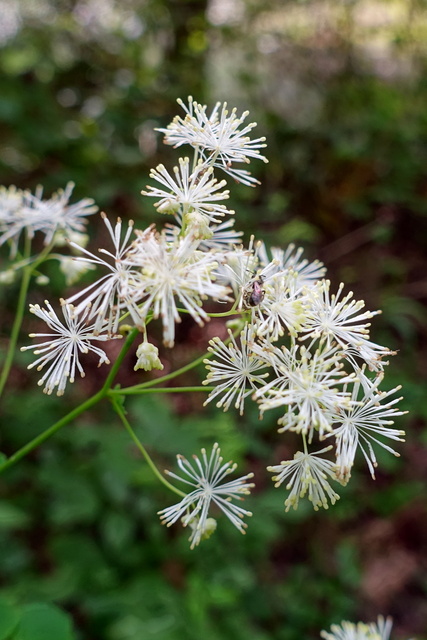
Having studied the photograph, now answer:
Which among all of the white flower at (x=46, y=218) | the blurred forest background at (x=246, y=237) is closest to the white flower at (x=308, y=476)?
the white flower at (x=46, y=218)

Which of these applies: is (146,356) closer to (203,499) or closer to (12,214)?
(203,499)

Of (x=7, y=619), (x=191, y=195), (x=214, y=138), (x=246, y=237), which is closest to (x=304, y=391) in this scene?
(x=191, y=195)

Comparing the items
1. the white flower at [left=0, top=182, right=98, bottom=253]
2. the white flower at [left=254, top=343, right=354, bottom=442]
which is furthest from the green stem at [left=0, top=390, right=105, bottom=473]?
the white flower at [left=0, top=182, right=98, bottom=253]

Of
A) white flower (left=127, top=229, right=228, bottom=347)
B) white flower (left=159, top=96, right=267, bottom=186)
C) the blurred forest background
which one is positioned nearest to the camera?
white flower (left=127, top=229, right=228, bottom=347)

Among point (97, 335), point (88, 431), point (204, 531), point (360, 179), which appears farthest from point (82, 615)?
point (360, 179)

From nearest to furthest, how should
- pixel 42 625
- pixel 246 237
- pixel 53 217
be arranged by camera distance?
1. pixel 42 625
2. pixel 53 217
3. pixel 246 237

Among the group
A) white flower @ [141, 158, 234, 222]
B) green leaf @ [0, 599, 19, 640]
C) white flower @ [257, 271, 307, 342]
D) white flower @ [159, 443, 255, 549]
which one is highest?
white flower @ [141, 158, 234, 222]

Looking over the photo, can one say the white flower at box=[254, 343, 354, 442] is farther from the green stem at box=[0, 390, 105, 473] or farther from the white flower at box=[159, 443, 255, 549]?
the green stem at box=[0, 390, 105, 473]
